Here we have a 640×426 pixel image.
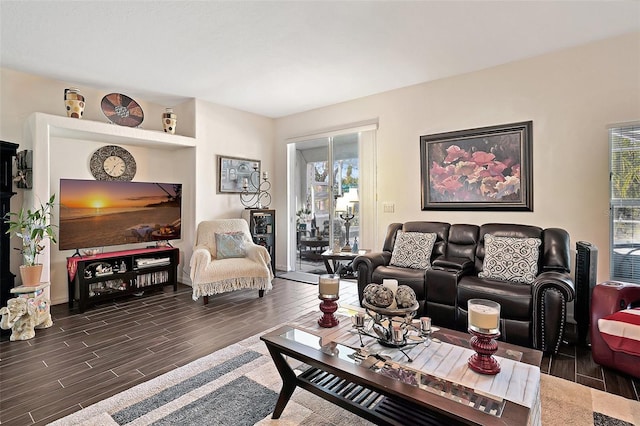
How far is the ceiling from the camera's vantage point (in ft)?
8.16

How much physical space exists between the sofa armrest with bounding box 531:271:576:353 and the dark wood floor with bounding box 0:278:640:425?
0.15m

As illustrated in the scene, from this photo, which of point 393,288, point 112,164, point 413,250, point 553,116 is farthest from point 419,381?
point 112,164

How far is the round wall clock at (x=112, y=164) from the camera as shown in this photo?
4.18 meters

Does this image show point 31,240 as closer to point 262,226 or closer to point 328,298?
point 262,226

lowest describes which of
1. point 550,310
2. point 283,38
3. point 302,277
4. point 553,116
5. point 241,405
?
point 241,405


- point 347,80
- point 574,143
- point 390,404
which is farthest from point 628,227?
point 347,80

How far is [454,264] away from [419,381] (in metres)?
2.01

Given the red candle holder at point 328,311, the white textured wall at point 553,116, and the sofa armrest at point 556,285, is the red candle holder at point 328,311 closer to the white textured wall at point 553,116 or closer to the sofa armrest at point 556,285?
the sofa armrest at point 556,285

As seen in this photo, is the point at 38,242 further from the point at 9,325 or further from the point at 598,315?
the point at 598,315

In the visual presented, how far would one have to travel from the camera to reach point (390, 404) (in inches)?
63.1

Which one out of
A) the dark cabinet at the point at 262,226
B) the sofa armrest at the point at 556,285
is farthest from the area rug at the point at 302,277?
the sofa armrest at the point at 556,285

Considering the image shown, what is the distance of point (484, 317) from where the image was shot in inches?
57.4

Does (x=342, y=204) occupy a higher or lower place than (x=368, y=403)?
higher

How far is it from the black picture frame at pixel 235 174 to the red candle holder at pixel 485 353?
4339 mm
